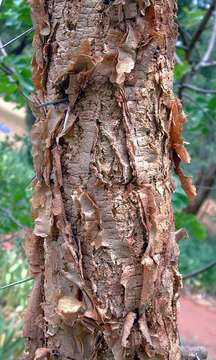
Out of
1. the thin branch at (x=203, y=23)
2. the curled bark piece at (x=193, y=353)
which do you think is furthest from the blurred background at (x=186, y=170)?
the curled bark piece at (x=193, y=353)

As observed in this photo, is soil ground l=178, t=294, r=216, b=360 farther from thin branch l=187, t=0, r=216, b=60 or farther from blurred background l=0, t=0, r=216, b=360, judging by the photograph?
thin branch l=187, t=0, r=216, b=60

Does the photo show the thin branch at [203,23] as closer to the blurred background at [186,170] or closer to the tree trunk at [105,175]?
the blurred background at [186,170]

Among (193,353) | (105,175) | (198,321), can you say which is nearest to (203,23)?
(193,353)

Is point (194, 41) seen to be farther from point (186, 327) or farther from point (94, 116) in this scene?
point (186, 327)

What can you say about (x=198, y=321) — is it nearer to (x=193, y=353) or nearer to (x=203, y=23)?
(x=203, y=23)

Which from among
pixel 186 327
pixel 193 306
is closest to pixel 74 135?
pixel 186 327
